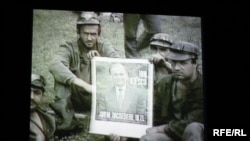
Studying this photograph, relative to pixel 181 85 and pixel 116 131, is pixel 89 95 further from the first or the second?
pixel 181 85

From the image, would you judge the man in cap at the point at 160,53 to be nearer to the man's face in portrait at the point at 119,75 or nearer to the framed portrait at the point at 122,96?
the framed portrait at the point at 122,96

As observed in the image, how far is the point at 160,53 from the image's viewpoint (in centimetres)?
206

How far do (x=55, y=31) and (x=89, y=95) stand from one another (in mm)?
390

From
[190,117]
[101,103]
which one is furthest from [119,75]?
[190,117]

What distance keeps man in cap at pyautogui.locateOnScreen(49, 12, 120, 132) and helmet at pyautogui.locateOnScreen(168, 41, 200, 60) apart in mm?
320

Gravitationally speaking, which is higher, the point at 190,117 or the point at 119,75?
the point at 119,75

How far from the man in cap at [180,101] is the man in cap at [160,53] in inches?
1.0

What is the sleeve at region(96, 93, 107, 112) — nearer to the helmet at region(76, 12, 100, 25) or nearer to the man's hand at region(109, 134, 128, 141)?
the man's hand at region(109, 134, 128, 141)

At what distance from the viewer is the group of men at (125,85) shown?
1955 mm

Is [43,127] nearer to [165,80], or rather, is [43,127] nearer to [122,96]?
[122,96]

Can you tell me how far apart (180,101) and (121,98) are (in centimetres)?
32
